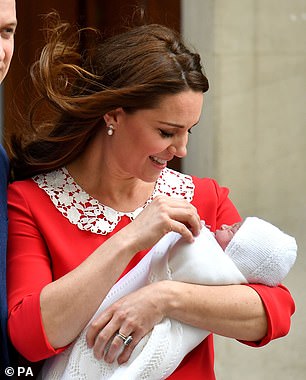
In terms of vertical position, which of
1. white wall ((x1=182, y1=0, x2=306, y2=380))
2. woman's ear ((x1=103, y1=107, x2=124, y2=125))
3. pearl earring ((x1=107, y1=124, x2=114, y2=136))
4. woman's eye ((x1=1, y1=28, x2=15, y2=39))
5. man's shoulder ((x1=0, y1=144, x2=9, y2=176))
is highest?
woman's eye ((x1=1, y1=28, x2=15, y2=39))

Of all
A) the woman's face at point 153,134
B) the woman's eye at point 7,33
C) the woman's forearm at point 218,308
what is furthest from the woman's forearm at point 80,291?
the woman's eye at point 7,33

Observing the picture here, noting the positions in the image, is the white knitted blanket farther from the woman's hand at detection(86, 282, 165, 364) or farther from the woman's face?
the woman's face

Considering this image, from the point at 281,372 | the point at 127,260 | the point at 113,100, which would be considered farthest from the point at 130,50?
the point at 281,372

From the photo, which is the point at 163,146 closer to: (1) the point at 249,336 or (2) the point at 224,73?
(1) the point at 249,336

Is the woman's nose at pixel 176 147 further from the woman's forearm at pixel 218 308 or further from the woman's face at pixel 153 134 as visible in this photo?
the woman's forearm at pixel 218 308

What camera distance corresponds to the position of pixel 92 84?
2.72 metres

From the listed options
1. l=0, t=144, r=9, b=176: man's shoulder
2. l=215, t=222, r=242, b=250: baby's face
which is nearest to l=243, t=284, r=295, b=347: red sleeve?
l=215, t=222, r=242, b=250: baby's face

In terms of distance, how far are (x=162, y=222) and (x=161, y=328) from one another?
25 centimetres

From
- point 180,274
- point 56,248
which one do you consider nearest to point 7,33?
point 56,248

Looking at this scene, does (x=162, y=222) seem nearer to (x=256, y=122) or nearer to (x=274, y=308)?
(x=274, y=308)

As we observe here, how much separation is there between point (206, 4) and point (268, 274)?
226 centimetres

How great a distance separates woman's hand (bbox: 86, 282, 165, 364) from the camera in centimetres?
248

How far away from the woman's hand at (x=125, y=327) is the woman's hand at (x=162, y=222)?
0.44 ft

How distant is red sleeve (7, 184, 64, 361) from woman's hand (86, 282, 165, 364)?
102mm
